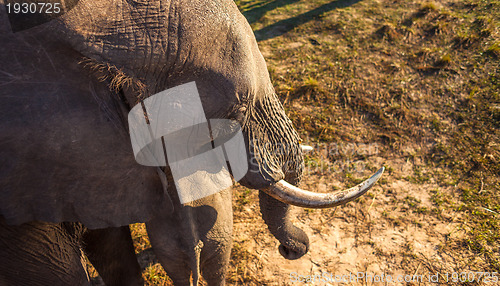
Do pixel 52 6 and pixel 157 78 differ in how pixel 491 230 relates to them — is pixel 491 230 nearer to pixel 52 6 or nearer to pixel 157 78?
pixel 157 78

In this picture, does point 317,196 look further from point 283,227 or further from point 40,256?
point 40,256

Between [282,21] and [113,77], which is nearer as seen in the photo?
[113,77]

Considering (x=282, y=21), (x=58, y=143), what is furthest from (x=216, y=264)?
(x=282, y=21)

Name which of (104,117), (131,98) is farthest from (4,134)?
(131,98)

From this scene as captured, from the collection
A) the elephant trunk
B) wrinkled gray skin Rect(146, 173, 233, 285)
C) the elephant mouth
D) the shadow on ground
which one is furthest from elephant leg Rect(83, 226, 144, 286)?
the shadow on ground

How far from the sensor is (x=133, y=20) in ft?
4.64

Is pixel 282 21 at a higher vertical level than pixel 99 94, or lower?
lower

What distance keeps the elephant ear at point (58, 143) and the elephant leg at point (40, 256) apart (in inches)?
12.7

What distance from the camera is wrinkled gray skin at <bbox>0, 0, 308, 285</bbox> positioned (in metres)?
1.34

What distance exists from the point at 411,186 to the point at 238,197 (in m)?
1.78

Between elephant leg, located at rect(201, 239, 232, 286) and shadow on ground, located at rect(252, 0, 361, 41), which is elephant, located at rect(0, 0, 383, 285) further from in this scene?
shadow on ground, located at rect(252, 0, 361, 41)

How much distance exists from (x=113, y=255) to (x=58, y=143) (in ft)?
5.33

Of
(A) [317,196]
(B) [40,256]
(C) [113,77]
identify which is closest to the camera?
(C) [113,77]

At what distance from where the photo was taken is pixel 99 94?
58.3 inches
